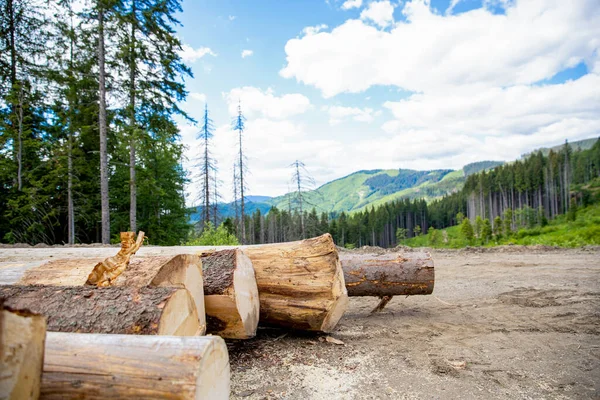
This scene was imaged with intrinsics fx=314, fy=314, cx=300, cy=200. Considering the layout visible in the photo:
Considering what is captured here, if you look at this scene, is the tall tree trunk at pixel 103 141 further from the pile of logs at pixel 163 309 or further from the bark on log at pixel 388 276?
the bark on log at pixel 388 276

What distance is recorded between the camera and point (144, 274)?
3.20 metres

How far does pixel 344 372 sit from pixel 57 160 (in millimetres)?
17664

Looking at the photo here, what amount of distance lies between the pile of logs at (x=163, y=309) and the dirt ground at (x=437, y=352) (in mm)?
427

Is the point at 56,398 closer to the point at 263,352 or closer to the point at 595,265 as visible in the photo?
the point at 263,352

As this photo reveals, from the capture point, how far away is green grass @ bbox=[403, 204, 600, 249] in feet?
72.9

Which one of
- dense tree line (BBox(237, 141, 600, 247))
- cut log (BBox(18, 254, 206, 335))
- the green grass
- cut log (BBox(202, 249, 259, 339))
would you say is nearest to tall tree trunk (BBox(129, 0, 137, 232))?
cut log (BBox(18, 254, 206, 335))

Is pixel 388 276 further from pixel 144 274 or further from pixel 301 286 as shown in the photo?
pixel 144 274

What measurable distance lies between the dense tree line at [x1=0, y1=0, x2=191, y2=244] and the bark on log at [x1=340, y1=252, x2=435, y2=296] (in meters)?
11.5

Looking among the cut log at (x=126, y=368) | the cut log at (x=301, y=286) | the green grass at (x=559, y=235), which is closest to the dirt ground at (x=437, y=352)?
the cut log at (x=301, y=286)

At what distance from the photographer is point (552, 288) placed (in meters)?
6.94

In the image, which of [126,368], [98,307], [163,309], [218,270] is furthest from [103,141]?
[126,368]

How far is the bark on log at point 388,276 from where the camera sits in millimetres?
5332

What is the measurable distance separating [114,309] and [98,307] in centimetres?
17

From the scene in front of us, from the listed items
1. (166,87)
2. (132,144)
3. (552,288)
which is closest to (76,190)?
(132,144)
